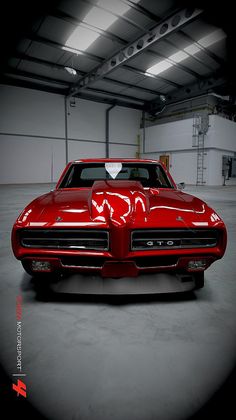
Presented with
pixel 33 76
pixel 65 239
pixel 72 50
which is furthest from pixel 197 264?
pixel 33 76

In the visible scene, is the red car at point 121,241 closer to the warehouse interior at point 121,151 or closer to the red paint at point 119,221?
the red paint at point 119,221

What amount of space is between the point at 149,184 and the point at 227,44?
10.7 metres

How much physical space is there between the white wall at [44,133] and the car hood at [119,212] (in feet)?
48.6

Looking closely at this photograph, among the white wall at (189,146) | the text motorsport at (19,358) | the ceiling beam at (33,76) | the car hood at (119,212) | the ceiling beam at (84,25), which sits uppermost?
the ceiling beam at (33,76)

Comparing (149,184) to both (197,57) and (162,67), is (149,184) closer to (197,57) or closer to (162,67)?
(197,57)

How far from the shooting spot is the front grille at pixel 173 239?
5.08ft

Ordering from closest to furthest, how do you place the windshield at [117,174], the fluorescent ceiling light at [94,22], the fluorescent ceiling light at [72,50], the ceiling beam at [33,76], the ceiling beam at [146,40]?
the windshield at [117,174] < the fluorescent ceiling light at [94,22] < the ceiling beam at [146,40] < the fluorescent ceiling light at [72,50] < the ceiling beam at [33,76]

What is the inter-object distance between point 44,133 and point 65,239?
52.5 ft

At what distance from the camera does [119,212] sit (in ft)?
5.20

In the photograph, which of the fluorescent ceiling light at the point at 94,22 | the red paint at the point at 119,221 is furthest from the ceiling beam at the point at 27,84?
the red paint at the point at 119,221

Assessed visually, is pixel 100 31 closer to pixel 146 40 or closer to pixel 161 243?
pixel 146 40

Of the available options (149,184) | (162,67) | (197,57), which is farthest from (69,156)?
(149,184)

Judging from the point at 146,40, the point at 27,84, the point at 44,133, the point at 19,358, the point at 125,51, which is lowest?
the point at 19,358

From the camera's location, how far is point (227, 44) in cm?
1016
